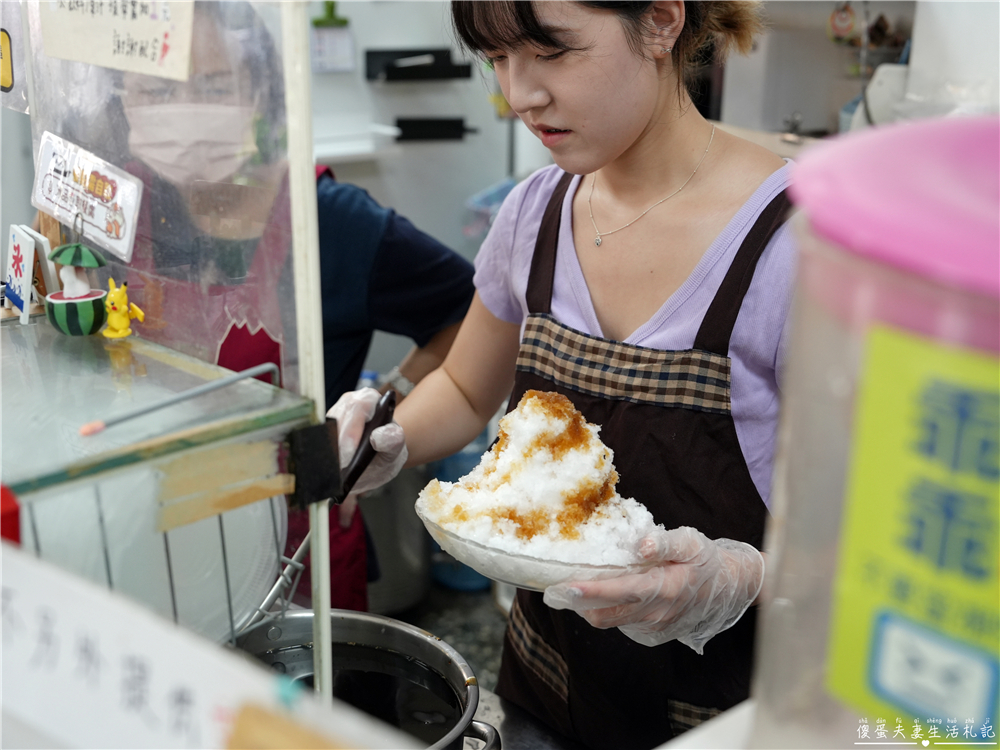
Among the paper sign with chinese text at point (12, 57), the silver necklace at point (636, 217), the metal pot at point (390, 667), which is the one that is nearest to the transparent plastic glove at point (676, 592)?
the metal pot at point (390, 667)

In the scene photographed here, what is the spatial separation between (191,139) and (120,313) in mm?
216

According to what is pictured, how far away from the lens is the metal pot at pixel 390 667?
956 millimetres

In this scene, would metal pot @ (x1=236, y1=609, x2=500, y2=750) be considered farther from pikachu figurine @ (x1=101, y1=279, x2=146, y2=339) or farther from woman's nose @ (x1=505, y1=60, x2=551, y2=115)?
woman's nose @ (x1=505, y1=60, x2=551, y2=115)

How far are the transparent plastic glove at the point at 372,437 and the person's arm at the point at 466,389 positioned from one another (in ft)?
0.61

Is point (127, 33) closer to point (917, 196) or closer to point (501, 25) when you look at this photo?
point (501, 25)

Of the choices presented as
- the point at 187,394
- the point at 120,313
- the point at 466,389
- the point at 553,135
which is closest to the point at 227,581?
the point at 187,394

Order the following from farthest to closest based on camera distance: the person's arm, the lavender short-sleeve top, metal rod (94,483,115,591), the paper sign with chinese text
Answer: the person's arm
the lavender short-sleeve top
the paper sign with chinese text
metal rod (94,483,115,591)

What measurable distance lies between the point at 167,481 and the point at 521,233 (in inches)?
34.6

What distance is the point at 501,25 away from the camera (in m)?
1.08

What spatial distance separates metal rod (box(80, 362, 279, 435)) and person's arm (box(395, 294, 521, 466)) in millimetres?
725

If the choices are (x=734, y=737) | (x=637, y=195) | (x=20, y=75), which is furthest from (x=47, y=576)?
(x=637, y=195)

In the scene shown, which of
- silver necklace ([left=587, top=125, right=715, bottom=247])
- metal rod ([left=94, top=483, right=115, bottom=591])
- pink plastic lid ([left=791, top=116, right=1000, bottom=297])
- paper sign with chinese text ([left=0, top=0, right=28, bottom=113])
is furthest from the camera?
silver necklace ([left=587, top=125, right=715, bottom=247])

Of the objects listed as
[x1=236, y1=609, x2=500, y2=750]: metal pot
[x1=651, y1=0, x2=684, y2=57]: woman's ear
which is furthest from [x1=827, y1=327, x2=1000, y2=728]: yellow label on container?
[x1=651, y1=0, x2=684, y2=57]: woman's ear

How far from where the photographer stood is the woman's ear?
3.83 ft
